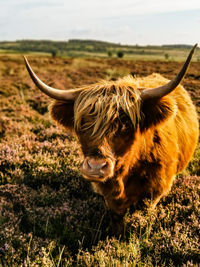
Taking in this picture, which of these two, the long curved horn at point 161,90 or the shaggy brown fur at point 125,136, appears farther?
the shaggy brown fur at point 125,136

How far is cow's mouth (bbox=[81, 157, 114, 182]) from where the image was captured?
2295 mm

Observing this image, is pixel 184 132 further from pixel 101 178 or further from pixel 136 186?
pixel 101 178

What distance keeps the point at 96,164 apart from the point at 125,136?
49 centimetres

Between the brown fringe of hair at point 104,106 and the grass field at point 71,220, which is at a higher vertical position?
the brown fringe of hair at point 104,106

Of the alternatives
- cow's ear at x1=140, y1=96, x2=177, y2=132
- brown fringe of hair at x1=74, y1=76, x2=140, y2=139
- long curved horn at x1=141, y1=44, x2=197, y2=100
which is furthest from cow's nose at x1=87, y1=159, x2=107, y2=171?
long curved horn at x1=141, y1=44, x2=197, y2=100

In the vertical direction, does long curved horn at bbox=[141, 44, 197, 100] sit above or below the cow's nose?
above

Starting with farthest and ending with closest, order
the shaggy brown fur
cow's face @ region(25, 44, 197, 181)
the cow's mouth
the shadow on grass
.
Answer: the shadow on grass < the shaggy brown fur < cow's face @ region(25, 44, 197, 181) < the cow's mouth

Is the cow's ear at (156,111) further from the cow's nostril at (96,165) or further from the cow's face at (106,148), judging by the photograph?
the cow's nostril at (96,165)

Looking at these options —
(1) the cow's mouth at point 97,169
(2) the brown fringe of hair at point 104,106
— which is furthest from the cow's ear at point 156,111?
(1) the cow's mouth at point 97,169

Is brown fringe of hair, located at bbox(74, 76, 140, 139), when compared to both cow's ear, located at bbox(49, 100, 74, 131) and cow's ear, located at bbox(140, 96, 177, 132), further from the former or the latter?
cow's ear, located at bbox(49, 100, 74, 131)

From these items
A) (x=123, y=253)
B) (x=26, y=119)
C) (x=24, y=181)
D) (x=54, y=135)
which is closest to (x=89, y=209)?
(x=123, y=253)

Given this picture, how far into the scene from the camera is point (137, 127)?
2.72 m

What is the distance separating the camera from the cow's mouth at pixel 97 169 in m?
2.29

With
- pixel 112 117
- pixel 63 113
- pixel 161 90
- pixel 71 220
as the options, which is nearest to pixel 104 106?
pixel 112 117
